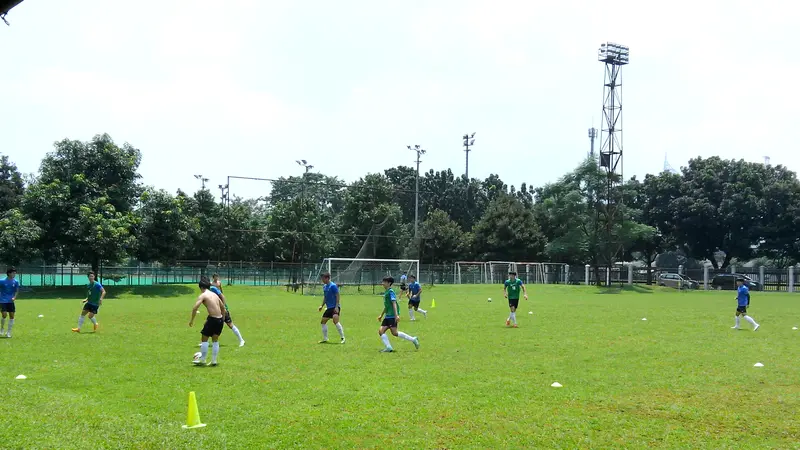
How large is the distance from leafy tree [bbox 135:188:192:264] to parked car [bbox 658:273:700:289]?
43542 mm

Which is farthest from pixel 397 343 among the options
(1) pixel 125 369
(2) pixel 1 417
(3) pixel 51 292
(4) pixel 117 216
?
(3) pixel 51 292

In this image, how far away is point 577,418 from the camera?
32.6 feet

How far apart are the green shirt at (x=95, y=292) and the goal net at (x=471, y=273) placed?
4752 centimetres

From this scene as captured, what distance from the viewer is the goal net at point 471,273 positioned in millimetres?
67431

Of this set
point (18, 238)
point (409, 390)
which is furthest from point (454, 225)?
point (409, 390)

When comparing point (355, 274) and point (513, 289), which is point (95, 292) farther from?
point (355, 274)

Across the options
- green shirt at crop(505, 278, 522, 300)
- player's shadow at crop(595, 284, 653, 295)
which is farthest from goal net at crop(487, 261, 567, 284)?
green shirt at crop(505, 278, 522, 300)

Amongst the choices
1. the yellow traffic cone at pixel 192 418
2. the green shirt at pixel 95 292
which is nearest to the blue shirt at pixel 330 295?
the green shirt at pixel 95 292

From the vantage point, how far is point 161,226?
165 ft

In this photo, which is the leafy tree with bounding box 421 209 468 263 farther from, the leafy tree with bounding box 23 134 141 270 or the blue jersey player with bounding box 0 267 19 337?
the blue jersey player with bounding box 0 267 19 337

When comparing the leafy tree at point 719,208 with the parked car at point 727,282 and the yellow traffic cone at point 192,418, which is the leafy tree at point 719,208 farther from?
the yellow traffic cone at point 192,418

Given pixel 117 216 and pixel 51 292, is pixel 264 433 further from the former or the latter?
pixel 51 292

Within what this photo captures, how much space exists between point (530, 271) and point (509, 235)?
5795mm

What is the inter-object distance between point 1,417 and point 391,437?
17.4ft
